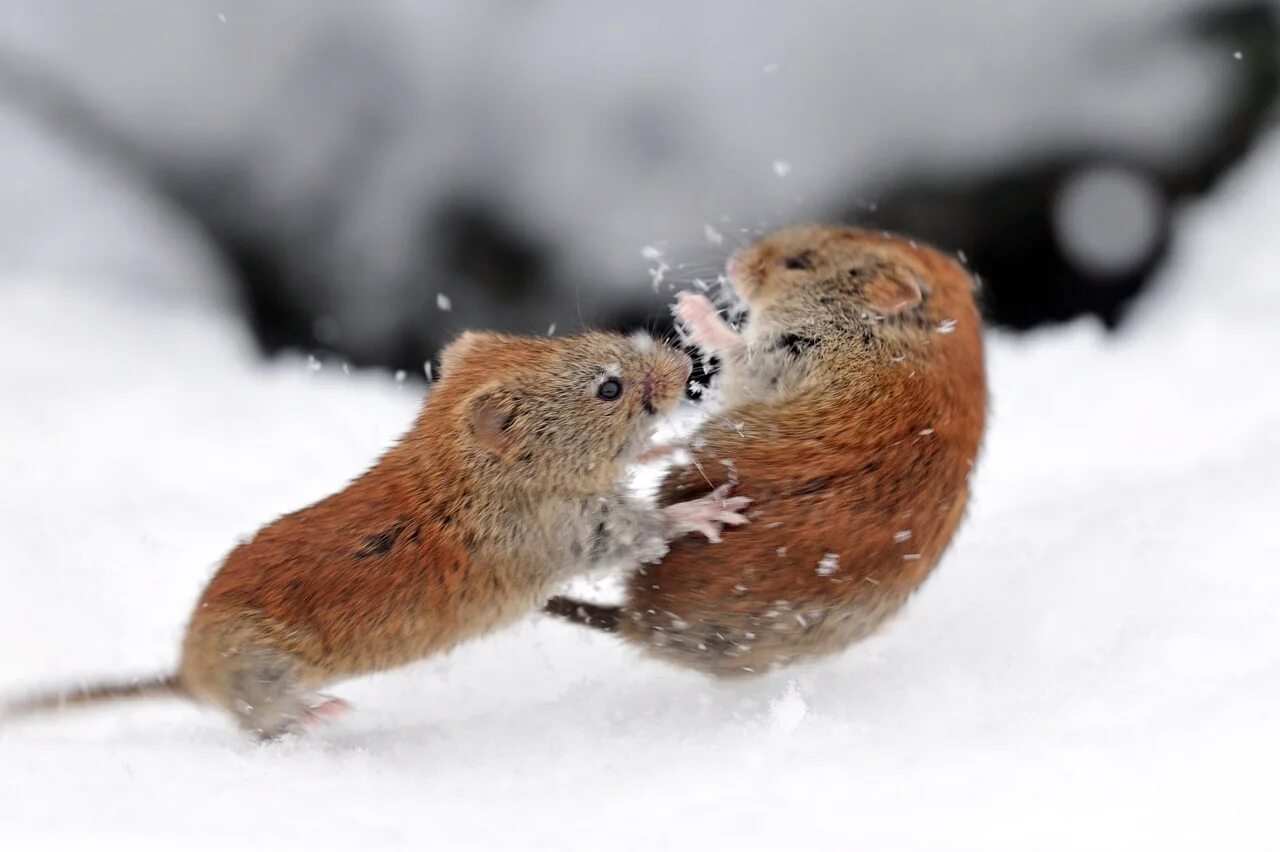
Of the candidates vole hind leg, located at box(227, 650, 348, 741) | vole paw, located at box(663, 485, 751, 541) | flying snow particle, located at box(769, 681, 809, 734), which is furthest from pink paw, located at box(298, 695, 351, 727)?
flying snow particle, located at box(769, 681, 809, 734)

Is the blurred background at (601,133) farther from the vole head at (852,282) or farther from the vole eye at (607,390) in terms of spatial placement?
the vole eye at (607,390)

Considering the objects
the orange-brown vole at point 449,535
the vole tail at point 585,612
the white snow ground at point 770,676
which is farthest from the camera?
the vole tail at point 585,612

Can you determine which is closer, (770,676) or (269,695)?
(269,695)

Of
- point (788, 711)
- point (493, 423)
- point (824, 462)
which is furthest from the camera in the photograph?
point (493, 423)

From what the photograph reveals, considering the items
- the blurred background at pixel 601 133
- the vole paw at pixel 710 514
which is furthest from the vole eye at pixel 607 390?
the blurred background at pixel 601 133

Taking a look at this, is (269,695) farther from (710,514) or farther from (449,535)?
(710,514)

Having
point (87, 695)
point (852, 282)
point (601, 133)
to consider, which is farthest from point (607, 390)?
point (601, 133)
